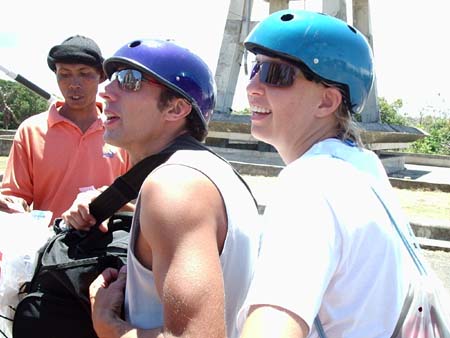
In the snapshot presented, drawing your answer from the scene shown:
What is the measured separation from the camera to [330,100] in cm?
173

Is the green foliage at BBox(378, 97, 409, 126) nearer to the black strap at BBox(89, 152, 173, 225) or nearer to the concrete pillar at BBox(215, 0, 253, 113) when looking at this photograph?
the concrete pillar at BBox(215, 0, 253, 113)

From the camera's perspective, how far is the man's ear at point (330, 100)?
1.71 metres

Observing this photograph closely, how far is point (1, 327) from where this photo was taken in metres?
2.27

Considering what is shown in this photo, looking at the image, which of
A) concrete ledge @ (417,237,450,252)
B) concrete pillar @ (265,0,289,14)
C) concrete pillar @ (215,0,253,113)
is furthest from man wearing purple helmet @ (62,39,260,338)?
concrete pillar @ (265,0,289,14)

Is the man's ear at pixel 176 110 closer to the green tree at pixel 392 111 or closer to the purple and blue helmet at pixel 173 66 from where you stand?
the purple and blue helmet at pixel 173 66

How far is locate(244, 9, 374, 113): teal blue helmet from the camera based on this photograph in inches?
67.6

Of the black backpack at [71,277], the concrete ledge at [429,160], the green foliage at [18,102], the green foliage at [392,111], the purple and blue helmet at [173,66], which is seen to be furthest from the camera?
the green foliage at [392,111]

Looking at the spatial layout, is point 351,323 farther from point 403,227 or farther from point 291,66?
point 291,66

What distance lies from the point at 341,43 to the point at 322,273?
828 mm

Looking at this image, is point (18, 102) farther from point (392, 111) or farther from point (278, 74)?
point (278, 74)

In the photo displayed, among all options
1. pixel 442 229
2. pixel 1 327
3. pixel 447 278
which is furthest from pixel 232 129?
pixel 1 327

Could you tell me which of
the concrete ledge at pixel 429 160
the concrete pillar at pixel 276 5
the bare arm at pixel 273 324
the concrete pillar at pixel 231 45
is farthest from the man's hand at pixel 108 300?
the concrete ledge at pixel 429 160

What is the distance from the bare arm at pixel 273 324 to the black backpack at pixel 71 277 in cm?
77

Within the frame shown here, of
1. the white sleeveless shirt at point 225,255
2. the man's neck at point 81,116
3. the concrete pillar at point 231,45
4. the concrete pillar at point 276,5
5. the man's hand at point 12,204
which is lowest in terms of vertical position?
the man's hand at point 12,204
